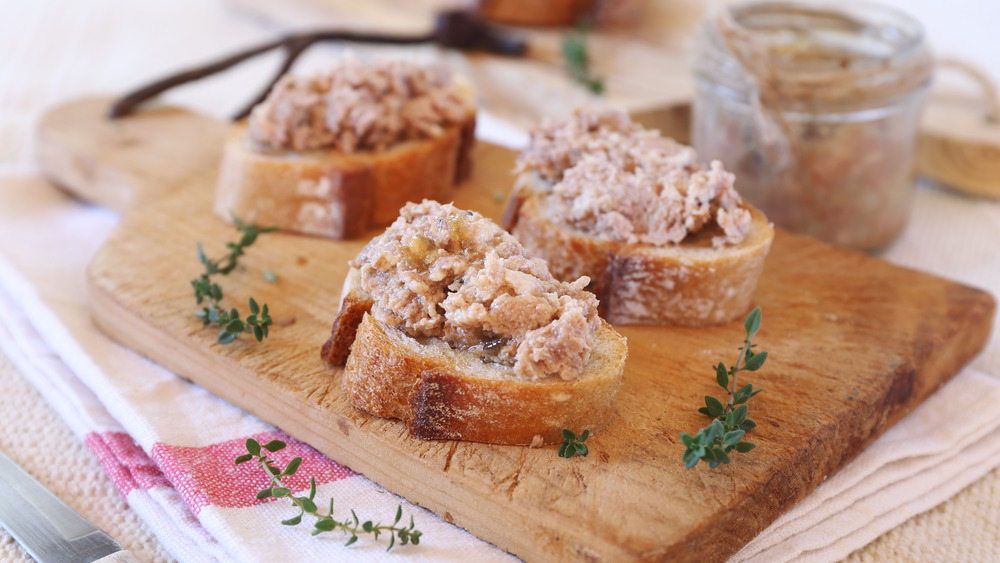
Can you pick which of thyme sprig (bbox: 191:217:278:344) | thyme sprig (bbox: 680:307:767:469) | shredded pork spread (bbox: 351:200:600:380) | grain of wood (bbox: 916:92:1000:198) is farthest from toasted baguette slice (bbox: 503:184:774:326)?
grain of wood (bbox: 916:92:1000:198)

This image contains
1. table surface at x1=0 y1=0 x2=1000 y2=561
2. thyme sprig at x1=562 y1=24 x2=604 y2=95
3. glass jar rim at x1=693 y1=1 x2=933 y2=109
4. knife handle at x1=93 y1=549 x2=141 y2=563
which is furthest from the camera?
thyme sprig at x1=562 y1=24 x2=604 y2=95

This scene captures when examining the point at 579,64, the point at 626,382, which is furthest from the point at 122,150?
the point at 626,382

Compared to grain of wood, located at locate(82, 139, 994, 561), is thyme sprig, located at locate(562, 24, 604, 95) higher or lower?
higher

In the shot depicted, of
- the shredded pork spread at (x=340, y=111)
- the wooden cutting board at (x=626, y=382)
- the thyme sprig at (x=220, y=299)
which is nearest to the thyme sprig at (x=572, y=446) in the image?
the wooden cutting board at (x=626, y=382)

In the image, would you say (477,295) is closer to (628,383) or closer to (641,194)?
(628,383)

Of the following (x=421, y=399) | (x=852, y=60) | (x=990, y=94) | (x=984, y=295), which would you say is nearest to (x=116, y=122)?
(x=421, y=399)

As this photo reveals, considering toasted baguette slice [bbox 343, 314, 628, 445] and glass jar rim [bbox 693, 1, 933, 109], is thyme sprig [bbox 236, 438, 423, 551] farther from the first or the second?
glass jar rim [bbox 693, 1, 933, 109]

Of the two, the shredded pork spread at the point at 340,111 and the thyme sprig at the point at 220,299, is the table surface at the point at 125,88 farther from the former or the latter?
the shredded pork spread at the point at 340,111

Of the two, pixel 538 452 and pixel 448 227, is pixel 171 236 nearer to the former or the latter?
pixel 448 227
